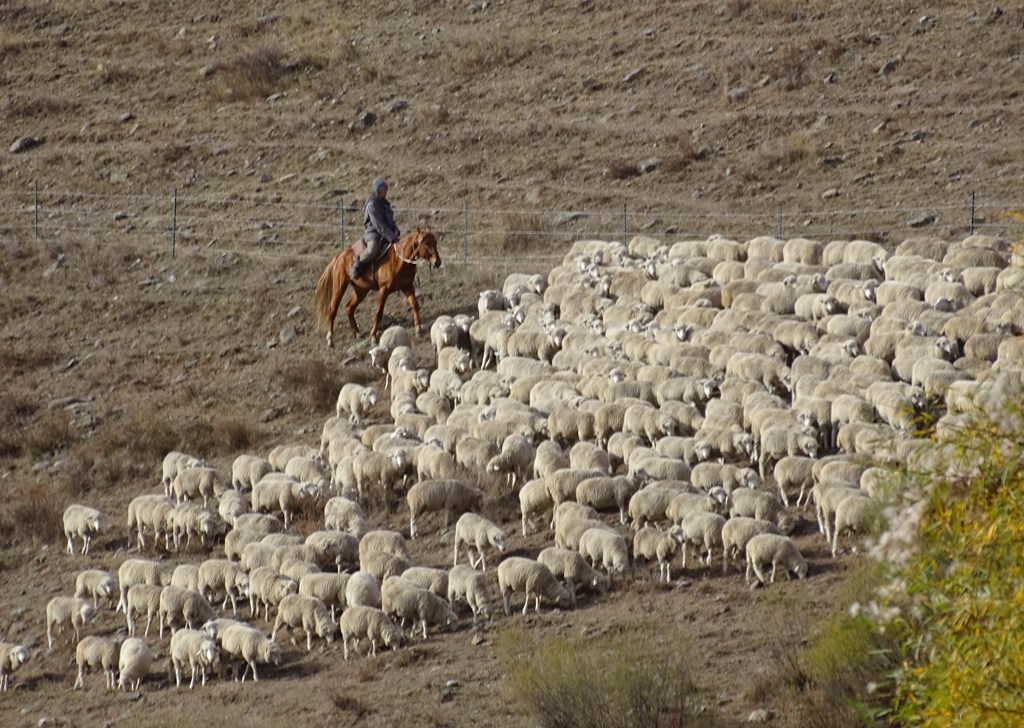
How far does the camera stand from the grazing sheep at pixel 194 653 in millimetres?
14102

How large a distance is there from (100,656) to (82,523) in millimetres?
3746

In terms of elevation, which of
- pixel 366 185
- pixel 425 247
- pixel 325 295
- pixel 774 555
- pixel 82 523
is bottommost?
pixel 774 555

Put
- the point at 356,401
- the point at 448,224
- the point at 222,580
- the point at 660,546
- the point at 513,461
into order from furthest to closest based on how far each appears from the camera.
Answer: the point at 448,224 → the point at 356,401 → the point at 513,461 → the point at 222,580 → the point at 660,546

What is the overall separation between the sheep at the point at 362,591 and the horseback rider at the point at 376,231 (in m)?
9.46

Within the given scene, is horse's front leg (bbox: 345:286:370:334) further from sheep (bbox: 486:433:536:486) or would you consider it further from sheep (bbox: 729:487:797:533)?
sheep (bbox: 729:487:797:533)

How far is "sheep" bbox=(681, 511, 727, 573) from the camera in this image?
1509 centimetres

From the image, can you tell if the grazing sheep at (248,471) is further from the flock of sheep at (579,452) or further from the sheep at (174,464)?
the sheep at (174,464)

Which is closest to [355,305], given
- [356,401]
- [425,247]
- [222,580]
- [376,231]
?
[376,231]

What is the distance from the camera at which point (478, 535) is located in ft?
52.0

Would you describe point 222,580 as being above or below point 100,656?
above

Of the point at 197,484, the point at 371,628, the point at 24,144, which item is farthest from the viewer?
the point at 24,144

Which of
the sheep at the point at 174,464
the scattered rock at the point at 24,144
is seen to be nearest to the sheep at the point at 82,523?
the sheep at the point at 174,464

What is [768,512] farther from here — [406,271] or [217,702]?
[406,271]

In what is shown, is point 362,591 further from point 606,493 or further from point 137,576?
point 606,493
